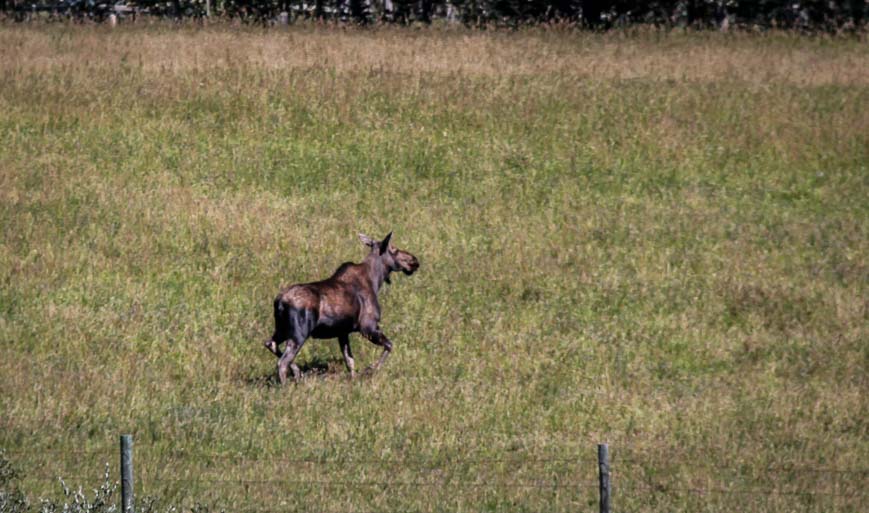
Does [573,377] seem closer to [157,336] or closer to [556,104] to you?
[157,336]

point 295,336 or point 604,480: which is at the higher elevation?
point 604,480

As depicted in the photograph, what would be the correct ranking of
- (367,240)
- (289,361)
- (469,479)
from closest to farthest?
(469,479) < (289,361) < (367,240)

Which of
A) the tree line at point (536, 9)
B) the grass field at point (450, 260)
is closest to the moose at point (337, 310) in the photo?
the grass field at point (450, 260)

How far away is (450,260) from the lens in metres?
21.1

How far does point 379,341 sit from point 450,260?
471cm

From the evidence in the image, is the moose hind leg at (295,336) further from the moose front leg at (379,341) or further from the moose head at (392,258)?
the moose head at (392,258)

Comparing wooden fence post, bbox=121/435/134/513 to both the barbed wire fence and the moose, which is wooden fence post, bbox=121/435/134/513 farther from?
the moose

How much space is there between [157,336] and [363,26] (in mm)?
17038

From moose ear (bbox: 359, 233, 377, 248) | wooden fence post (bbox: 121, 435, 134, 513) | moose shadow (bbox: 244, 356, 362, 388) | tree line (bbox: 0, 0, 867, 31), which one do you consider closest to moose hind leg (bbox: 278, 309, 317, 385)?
moose shadow (bbox: 244, 356, 362, 388)

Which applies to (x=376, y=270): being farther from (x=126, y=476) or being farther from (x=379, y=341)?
(x=126, y=476)

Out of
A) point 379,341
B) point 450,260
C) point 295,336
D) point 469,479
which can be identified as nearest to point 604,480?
point 469,479

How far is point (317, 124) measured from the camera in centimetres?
2655

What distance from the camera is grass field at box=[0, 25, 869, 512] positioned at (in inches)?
551

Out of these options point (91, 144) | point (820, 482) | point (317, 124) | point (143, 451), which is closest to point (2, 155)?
point (91, 144)
